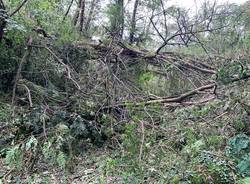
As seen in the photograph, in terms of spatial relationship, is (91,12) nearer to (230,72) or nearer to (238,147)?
(230,72)

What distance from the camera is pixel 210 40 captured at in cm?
780

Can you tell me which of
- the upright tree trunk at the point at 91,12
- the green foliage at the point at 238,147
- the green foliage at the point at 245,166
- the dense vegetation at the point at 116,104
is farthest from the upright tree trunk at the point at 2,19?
Answer: the upright tree trunk at the point at 91,12

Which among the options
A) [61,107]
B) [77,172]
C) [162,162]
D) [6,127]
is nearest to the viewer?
[162,162]

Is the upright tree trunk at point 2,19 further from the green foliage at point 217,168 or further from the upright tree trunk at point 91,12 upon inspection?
the upright tree trunk at point 91,12

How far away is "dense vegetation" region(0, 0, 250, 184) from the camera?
4.02 metres

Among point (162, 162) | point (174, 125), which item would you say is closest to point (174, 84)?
point (174, 125)

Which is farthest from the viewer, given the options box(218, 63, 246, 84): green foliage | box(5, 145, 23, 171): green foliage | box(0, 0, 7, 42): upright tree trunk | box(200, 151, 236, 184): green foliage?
box(0, 0, 7, 42): upright tree trunk

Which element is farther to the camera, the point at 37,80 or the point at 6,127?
the point at 37,80

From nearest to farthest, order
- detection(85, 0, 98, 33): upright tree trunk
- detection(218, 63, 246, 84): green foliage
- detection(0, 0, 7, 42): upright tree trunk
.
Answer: detection(218, 63, 246, 84): green foliage → detection(0, 0, 7, 42): upright tree trunk → detection(85, 0, 98, 33): upright tree trunk

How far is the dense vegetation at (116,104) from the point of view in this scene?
4.02 meters

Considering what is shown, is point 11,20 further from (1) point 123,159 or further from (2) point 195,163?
(2) point 195,163

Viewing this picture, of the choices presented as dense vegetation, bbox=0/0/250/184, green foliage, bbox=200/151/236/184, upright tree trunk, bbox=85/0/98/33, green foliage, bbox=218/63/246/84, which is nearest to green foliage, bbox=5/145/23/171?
dense vegetation, bbox=0/0/250/184

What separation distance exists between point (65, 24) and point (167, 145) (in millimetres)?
3307

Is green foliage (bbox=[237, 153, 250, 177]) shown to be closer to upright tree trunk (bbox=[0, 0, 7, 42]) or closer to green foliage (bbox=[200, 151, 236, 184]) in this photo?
green foliage (bbox=[200, 151, 236, 184])
